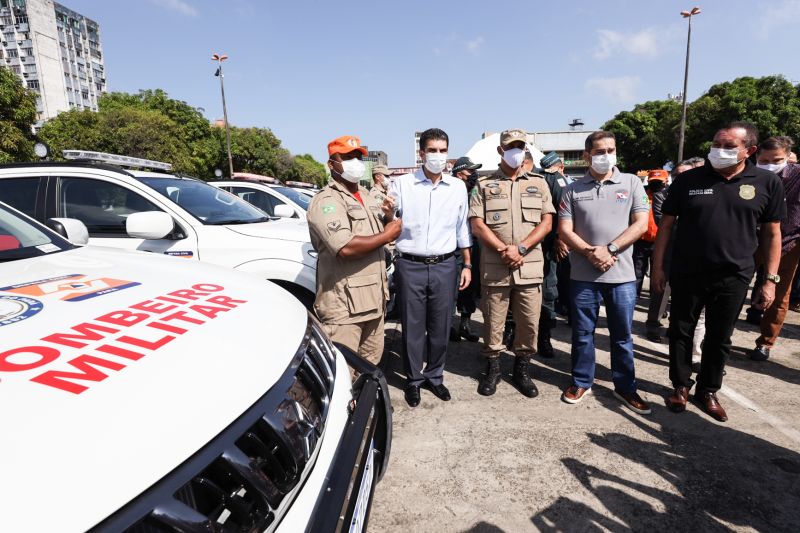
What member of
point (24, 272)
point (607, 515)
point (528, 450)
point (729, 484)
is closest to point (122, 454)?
point (24, 272)

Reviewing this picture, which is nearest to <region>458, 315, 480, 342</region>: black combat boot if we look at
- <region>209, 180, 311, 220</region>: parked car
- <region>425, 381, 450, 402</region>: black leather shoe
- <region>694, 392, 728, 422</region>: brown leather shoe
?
<region>425, 381, 450, 402</region>: black leather shoe

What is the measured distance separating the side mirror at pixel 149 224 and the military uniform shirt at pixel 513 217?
2.17m

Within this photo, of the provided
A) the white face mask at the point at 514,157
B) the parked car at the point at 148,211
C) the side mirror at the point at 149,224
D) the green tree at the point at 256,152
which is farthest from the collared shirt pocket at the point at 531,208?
the green tree at the point at 256,152

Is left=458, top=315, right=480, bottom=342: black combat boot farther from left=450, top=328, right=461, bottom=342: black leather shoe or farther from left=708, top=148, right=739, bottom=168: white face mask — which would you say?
left=708, top=148, right=739, bottom=168: white face mask

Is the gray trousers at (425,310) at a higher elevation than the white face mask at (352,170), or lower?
lower

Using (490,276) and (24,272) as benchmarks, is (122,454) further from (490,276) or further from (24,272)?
(490,276)

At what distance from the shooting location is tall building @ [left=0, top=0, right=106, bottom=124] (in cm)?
5166

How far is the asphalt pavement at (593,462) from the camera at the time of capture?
193 centimetres

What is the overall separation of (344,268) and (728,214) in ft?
7.75

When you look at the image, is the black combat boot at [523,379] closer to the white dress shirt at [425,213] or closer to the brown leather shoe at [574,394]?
A: the brown leather shoe at [574,394]

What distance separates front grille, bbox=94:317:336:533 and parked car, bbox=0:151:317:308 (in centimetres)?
185

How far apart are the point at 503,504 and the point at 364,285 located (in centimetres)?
138

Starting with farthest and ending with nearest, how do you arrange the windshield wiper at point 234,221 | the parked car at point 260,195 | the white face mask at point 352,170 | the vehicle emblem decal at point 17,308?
the parked car at point 260,195, the windshield wiper at point 234,221, the white face mask at point 352,170, the vehicle emblem decal at point 17,308

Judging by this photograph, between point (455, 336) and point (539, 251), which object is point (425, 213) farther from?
point (455, 336)
